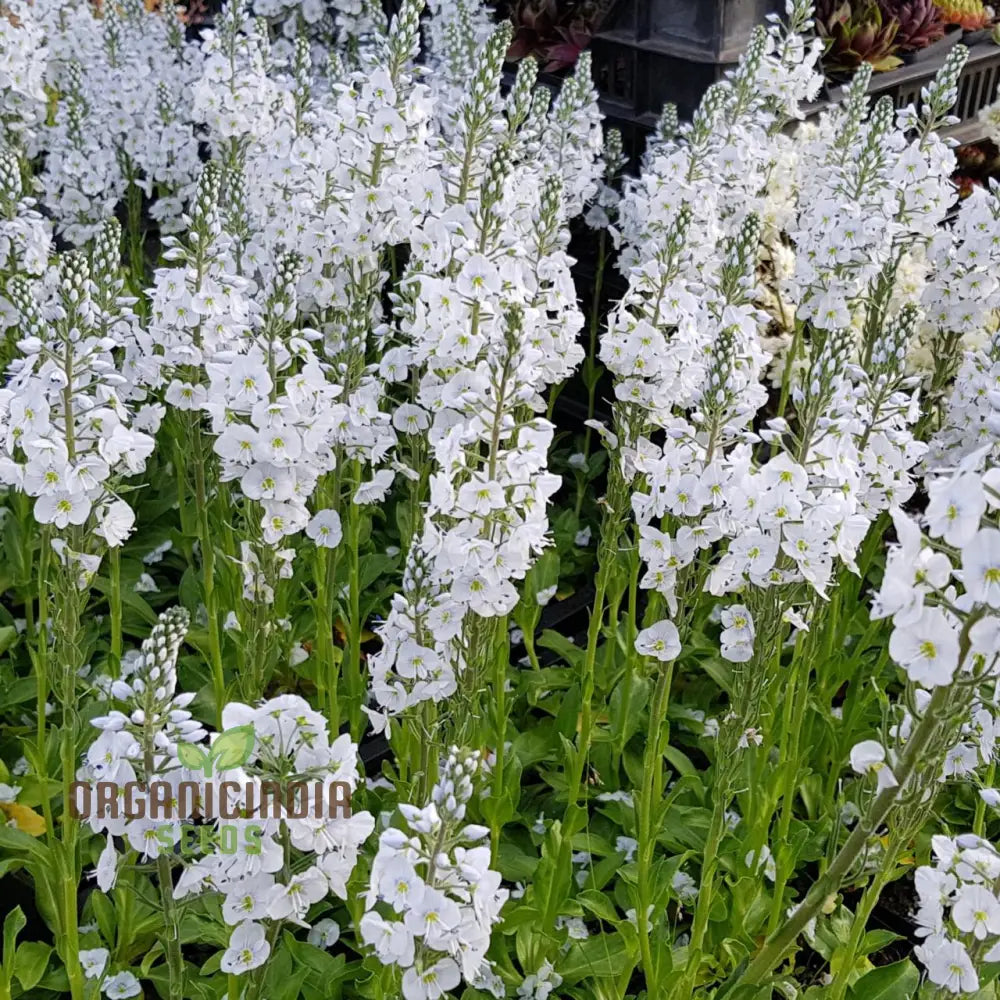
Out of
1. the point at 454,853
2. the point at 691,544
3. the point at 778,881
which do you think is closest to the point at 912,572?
the point at 454,853

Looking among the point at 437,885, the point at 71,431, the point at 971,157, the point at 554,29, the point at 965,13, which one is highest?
the point at 965,13

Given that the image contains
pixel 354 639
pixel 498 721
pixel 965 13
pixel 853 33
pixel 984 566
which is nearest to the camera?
pixel 984 566

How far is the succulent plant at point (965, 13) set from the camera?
7211 mm

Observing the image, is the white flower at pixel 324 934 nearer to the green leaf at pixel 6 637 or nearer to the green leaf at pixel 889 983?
the green leaf at pixel 889 983

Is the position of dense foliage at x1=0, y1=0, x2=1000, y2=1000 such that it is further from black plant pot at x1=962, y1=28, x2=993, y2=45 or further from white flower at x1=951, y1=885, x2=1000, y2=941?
black plant pot at x1=962, y1=28, x2=993, y2=45

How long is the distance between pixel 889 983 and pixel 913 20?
5.35 m

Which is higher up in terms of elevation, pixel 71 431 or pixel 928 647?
pixel 928 647

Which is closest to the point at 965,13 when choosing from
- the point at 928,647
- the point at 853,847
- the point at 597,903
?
the point at 597,903

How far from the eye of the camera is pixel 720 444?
3148mm

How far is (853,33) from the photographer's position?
654 centimetres

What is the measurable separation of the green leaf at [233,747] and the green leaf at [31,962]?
1805mm

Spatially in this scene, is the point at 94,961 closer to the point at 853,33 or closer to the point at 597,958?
the point at 597,958

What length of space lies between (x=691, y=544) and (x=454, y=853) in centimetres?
124

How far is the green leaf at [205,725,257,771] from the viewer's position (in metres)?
2.23
